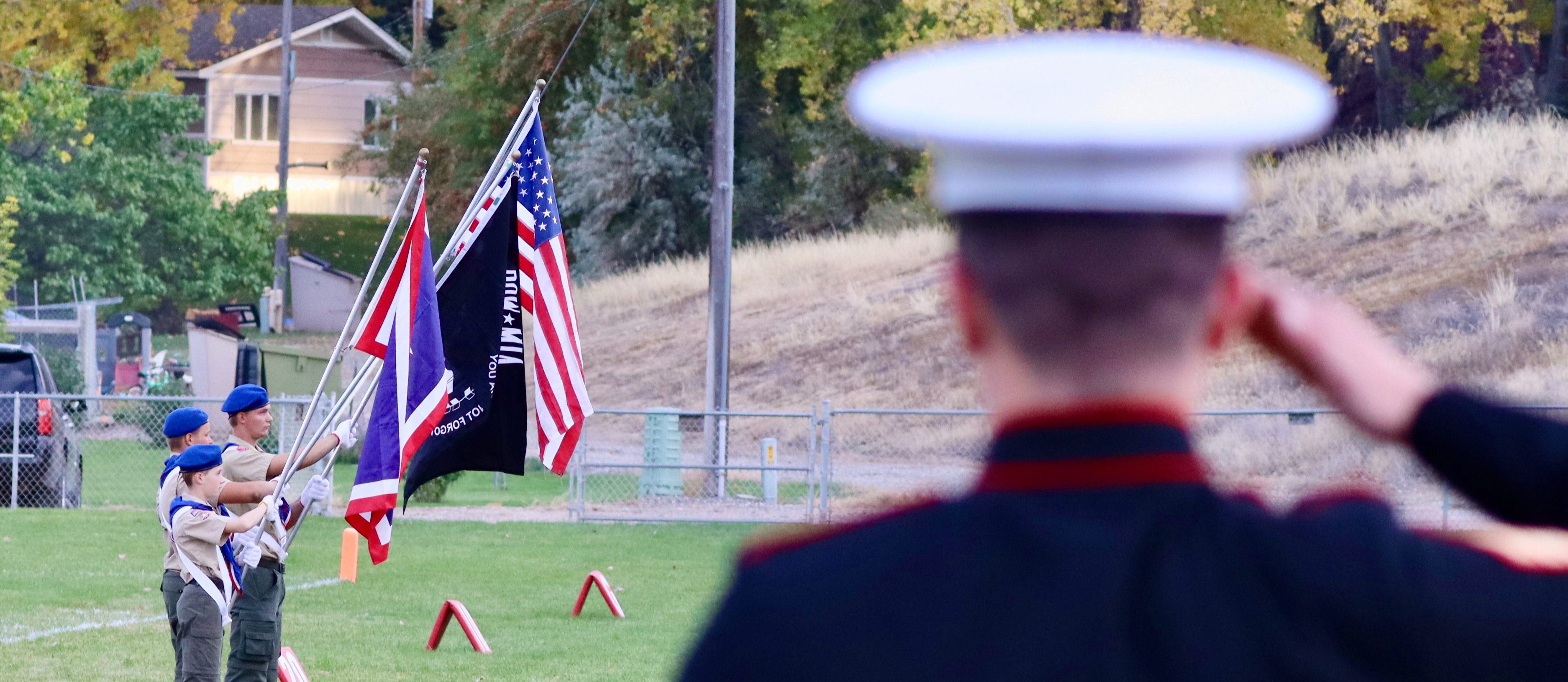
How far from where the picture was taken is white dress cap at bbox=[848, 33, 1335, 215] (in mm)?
1253

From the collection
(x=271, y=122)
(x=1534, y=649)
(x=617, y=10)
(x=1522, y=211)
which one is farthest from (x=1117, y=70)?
(x=271, y=122)

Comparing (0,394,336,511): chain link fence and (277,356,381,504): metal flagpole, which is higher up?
(277,356,381,504): metal flagpole

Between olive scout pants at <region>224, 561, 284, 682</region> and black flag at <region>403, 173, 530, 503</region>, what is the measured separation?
141cm

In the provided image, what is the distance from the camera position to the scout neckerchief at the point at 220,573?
7348mm

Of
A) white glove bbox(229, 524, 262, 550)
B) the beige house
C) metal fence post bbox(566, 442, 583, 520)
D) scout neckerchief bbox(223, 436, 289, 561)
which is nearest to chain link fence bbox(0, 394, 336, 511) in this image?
metal fence post bbox(566, 442, 583, 520)

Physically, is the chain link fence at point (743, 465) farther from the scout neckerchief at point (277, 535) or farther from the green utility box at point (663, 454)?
the scout neckerchief at point (277, 535)

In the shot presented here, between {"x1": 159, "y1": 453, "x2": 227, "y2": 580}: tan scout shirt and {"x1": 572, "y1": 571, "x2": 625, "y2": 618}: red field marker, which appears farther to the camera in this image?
{"x1": 572, "y1": 571, "x2": 625, "y2": 618}: red field marker

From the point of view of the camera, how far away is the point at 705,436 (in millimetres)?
21453

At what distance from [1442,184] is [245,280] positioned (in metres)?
27.1

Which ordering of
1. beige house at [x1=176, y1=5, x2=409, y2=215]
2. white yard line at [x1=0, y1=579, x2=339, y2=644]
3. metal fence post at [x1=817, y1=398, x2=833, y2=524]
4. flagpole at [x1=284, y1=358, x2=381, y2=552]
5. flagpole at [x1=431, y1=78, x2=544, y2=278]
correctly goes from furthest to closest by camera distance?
beige house at [x1=176, y1=5, x2=409, y2=215], metal fence post at [x1=817, y1=398, x2=833, y2=524], white yard line at [x1=0, y1=579, x2=339, y2=644], flagpole at [x1=431, y1=78, x2=544, y2=278], flagpole at [x1=284, y1=358, x2=381, y2=552]

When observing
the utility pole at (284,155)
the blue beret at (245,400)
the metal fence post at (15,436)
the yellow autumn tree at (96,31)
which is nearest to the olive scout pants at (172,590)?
the blue beret at (245,400)

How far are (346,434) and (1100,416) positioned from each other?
24.0ft

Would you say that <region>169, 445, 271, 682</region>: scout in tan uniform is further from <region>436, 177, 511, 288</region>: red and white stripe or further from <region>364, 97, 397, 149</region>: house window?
<region>364, 97, 397, 149</region>: house window

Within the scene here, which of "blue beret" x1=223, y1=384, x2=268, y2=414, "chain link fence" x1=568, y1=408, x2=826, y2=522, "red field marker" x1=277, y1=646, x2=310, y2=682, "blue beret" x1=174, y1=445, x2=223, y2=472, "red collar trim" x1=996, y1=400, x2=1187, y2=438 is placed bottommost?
"chain link fence" x1=568, y1=408, x2=826, y2=522
